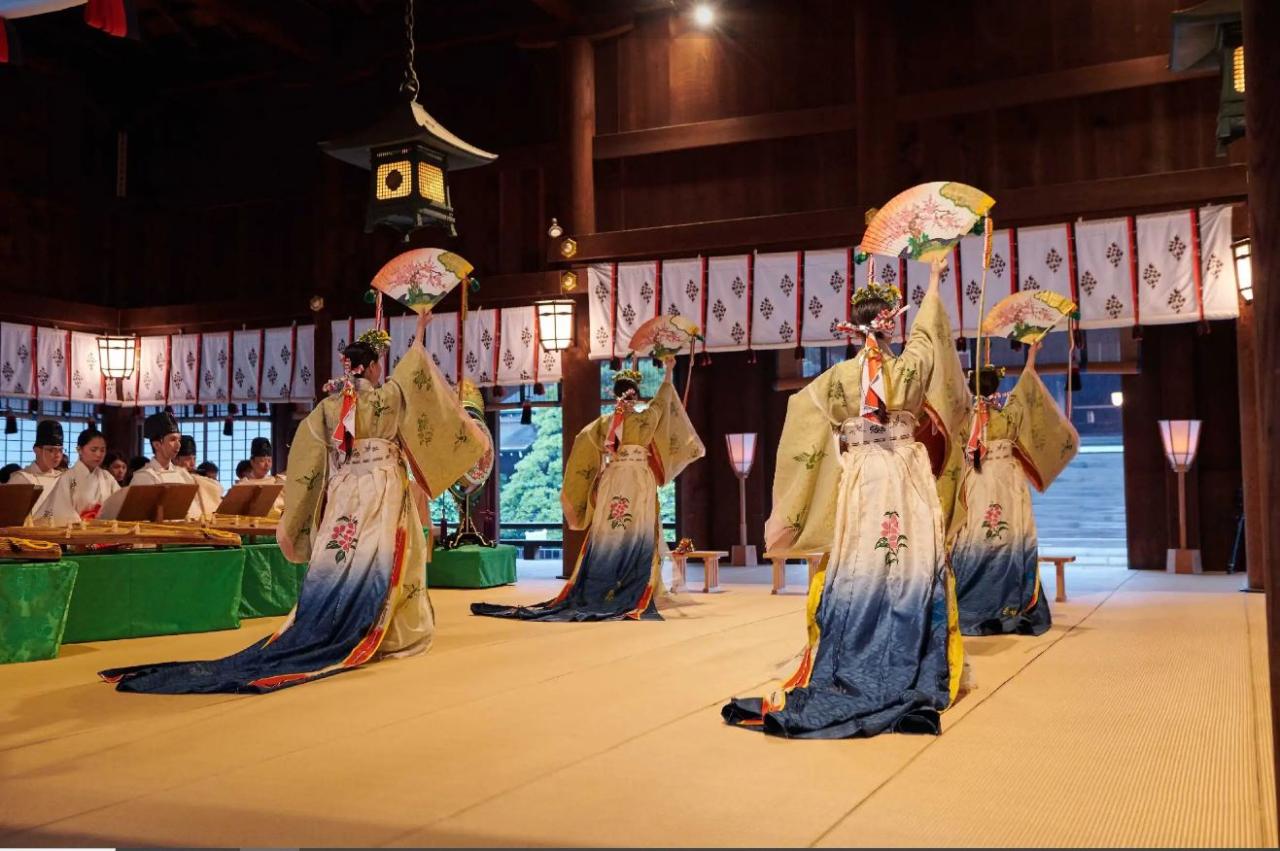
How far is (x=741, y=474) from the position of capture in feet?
43.6

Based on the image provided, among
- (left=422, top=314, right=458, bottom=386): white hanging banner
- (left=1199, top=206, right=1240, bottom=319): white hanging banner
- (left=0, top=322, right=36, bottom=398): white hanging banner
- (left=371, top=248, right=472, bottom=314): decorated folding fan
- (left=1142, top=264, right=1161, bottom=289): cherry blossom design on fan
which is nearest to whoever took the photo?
(left=371, top=248, right=472, bottom=314): decorated folding fan

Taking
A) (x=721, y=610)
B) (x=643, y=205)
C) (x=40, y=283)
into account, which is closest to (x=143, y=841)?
(x=721, y=610)

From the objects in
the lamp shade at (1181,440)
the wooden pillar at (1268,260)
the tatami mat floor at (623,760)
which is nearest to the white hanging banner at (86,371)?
the tatami mat floor at (623,760)

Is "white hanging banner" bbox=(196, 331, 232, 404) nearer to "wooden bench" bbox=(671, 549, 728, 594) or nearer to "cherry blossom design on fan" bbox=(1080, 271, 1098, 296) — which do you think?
"wooden bench" bbox=(671, 549, 728, 594)

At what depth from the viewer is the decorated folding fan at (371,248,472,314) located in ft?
19.7

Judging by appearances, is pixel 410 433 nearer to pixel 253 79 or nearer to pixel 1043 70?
pixel 1043 70

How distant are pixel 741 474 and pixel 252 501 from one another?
19.5ft

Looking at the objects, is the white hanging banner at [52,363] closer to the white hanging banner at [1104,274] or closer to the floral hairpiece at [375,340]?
the floral hairpiece at [375,340]

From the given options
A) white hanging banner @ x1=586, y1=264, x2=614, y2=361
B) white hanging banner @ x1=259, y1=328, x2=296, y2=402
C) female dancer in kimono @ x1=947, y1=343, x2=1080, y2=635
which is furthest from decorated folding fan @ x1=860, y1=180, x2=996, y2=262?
white hanging banner @ x1=259, y1=328, x2=296, y2=402

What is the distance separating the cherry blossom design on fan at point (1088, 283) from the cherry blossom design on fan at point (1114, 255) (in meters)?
0.19

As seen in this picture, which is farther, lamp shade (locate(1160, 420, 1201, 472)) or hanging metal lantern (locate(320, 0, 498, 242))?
lamp shade (locate(1160, 420, 1201, 472))

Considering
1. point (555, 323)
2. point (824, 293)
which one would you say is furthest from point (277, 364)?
point (824, 293)

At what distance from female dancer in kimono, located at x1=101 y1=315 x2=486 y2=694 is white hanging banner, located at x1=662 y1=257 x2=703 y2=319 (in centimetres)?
529

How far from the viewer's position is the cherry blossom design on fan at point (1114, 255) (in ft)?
31.6
